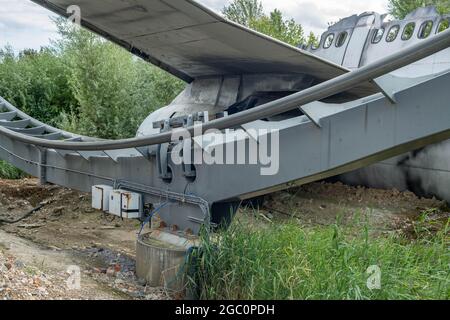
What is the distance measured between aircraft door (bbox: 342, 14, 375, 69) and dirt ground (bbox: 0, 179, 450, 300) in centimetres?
208

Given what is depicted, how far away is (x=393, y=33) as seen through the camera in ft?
27.7

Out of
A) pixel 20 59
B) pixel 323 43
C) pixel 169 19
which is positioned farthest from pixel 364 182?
pixel 20 59

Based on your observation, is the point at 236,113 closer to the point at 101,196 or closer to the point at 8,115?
the point at 101,196

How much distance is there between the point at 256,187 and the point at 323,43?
5.02 m

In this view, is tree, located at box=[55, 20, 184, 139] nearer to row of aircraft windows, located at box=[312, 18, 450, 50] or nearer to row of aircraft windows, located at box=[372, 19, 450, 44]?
row of aircraft windows, located at box=[312, 18, 450, 50]

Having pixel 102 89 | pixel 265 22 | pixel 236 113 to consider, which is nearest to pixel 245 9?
pixel 265 22

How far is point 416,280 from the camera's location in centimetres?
444

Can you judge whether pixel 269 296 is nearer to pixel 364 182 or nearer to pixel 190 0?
pixel 190 0

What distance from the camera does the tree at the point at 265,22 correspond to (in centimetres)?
2588

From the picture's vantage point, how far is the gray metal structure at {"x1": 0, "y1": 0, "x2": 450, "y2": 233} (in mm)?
4324

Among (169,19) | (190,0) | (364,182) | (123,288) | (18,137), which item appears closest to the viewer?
(123,288)

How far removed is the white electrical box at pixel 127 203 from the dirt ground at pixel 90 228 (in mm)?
523

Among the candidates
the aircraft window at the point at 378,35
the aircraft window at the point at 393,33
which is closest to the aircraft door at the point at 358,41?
the aircraft window at the point at 378,35

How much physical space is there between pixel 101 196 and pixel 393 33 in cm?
474
